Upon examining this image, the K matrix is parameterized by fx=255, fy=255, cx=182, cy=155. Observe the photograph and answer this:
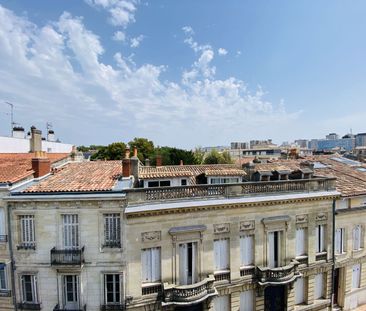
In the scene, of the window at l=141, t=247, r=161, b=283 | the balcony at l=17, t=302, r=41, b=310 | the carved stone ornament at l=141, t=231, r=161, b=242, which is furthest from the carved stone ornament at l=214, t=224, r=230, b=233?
the balcony at l=17, t=302, r=41, b=310

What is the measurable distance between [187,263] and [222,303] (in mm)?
4072

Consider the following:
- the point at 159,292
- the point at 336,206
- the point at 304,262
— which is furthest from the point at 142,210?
the point at 336,206

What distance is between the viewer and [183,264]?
53.6 ft

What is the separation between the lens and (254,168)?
20.9m

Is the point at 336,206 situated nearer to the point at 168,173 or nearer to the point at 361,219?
the point at 361,219

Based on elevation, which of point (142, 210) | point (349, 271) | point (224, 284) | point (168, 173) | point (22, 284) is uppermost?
point (168, 173)

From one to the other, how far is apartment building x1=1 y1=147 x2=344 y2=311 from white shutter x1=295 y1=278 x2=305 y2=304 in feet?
0.88

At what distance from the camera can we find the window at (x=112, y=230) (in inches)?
588

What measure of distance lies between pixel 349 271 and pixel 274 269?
328 inches

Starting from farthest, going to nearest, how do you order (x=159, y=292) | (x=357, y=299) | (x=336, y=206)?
(x=357, y=299) → (x=336, y=206) → (x=159, y=292)

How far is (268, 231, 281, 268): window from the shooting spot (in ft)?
59.4

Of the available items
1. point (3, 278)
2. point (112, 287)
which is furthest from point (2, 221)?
point (112, 287)

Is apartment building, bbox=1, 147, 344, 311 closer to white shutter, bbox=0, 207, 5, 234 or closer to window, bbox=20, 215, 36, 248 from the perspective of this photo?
window, bbox=20, 215, 36, 248

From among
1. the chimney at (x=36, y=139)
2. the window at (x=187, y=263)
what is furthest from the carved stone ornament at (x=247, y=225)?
the chimney at (x=36, y=139)
